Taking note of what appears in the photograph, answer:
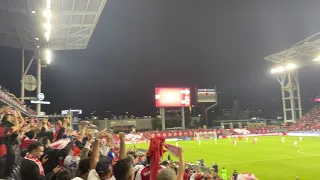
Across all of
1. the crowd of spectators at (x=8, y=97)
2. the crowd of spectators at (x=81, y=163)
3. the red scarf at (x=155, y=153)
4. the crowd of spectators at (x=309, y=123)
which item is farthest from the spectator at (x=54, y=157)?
the crowd of spectators at (x=309, y=123)

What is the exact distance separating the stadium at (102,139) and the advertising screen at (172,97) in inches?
8.4

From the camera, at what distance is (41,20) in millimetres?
27094

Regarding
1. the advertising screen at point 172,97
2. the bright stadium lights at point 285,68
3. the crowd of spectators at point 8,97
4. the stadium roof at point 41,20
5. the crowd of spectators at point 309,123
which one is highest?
the bright stadium lights at point 285,68

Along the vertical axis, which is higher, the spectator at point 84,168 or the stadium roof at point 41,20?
the stadium roof at point 41,20

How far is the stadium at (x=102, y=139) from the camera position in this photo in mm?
4465

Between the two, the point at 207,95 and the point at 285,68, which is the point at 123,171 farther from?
the point at 207,95

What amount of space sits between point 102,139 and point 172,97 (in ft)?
173

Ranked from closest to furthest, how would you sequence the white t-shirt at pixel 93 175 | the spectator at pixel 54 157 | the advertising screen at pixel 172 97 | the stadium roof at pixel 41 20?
the white t-shirt at pixel 93 175
the spectator at pixel 54 157
the stadium roof at pixel 41 20
the advertising screen at pixel 172 97

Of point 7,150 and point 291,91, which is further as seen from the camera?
point 291,91

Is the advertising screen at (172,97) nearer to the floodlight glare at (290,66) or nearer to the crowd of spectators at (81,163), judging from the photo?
the floodlight glare at (290,66)

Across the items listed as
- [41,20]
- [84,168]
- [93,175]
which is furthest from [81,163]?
[41,20]

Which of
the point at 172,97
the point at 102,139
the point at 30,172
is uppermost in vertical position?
the point at 172,97

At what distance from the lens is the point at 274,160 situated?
25.0 metres

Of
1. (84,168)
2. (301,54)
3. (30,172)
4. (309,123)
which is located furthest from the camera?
(309,123)
